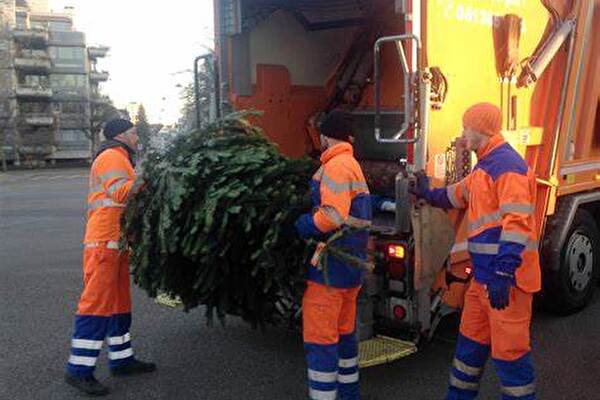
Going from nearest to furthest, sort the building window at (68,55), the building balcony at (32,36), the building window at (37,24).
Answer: the building balcony at (32,36)
the building window at (37,24)
the building window at (68,55)

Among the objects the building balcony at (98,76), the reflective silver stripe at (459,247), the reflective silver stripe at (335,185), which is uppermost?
the building balcony at (98,76)

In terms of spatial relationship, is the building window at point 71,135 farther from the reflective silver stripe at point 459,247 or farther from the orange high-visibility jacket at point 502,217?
the orange high-visibility jacket at point 502,217

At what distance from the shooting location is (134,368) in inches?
177

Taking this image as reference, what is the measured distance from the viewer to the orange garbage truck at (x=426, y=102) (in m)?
3.94

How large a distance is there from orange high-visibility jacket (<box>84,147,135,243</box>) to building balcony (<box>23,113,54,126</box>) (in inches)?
2169

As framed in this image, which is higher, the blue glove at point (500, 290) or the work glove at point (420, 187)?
the work glove at point (420, 187)

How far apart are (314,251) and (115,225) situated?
4.70 feet

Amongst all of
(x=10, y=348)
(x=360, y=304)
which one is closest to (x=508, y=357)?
(x=360, y=304)

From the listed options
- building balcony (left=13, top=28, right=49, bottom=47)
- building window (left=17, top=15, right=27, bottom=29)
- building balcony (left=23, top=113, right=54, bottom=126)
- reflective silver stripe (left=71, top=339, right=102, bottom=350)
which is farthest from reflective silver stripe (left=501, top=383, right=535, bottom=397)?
building window (left=17, top=15, right=27, bottom=29)

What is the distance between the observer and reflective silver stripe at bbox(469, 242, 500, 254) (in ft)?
10.8

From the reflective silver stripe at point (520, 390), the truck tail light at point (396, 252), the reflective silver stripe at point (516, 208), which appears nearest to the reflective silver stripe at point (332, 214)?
the truck tail light at point (396, 252)

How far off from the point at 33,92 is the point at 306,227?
6014cm

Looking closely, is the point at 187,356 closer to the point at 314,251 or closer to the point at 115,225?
the point at 115,225

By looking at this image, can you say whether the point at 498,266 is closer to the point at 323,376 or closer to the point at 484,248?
the point at 484,248
